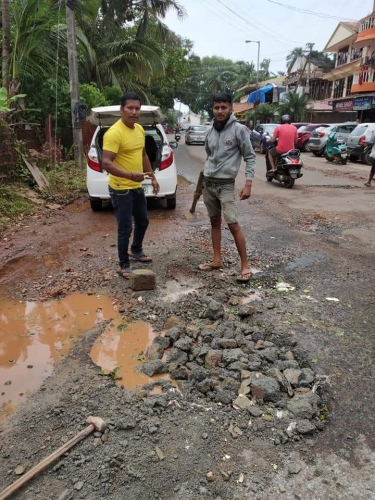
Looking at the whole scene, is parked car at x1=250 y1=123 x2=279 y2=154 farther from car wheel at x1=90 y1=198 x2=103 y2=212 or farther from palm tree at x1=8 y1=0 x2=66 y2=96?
car wheel at x1=90 y1=198 x2=103 y2=212

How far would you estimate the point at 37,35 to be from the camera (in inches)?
381

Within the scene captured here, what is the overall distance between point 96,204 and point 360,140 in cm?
1241

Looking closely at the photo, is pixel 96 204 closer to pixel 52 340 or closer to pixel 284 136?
pixel 52 340

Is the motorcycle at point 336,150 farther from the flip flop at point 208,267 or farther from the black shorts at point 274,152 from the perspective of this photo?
the flip flop at point 208,267

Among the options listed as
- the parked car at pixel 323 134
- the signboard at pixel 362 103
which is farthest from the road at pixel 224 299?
the signboard at pixel 362 103

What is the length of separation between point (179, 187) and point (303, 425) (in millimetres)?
8655

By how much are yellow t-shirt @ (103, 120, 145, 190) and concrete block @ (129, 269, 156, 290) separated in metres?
0.87

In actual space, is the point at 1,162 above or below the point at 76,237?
above

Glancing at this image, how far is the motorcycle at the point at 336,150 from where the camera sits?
16.5 meters

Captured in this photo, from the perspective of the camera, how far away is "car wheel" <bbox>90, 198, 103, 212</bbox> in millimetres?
7312

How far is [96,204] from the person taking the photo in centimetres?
745

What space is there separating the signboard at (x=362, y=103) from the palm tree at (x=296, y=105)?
18.5ft

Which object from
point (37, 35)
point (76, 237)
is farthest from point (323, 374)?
point (37, 35)

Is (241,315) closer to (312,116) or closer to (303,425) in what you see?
(303,425)
